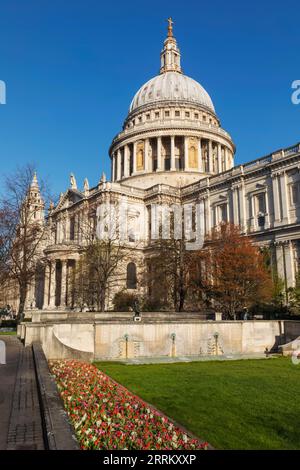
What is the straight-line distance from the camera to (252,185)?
50.9 m

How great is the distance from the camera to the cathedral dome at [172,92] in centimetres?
8400

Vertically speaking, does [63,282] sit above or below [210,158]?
below

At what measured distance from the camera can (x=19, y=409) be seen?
8.77 meters

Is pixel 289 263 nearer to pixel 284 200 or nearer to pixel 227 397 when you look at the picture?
pixel 284 200

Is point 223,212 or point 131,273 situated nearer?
point 223,212

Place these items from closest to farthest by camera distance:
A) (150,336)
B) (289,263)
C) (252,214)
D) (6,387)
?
1. (6,387)
2. (150,336)
3. (289,263)
4. (252,214)

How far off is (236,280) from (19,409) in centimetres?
2752

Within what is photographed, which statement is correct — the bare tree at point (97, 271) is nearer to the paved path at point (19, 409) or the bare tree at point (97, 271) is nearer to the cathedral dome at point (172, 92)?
the paved path at point (19, 409)

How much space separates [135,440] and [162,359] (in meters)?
16.9

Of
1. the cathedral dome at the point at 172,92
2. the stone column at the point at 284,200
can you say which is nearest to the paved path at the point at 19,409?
the stone column at the point at 284,200

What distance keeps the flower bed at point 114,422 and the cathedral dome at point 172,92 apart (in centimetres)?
7694

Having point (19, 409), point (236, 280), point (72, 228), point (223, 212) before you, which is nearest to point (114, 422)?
point (19, 409)

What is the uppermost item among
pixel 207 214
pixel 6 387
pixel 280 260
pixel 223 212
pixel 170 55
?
pixel 170 55

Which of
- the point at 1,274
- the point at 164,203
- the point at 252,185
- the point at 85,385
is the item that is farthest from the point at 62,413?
the point at 164,203
